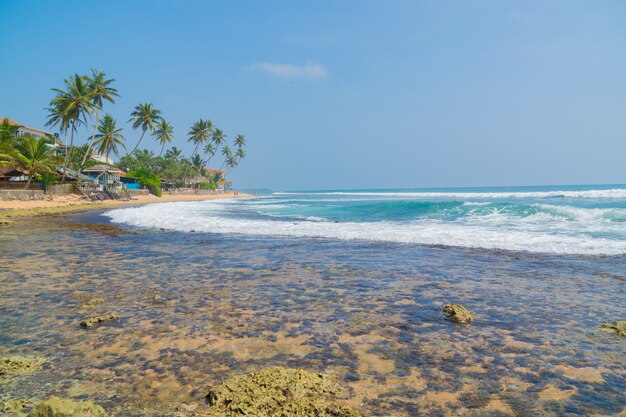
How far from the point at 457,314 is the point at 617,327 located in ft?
5.70

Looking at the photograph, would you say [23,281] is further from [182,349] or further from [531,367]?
[531,367]

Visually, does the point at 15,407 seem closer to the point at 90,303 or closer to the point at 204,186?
the point at 90,303

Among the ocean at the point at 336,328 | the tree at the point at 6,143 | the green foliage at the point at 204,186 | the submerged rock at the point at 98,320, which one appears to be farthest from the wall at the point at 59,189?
the green foliage at the point at 204,186

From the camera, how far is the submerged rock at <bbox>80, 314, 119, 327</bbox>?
14.4 ft

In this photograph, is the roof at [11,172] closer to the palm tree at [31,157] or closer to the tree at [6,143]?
the palm tree at [31,157]

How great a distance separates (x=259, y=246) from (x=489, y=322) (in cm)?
774

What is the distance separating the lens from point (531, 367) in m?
3.39

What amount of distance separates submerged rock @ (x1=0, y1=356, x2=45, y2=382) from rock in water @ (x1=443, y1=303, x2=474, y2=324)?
4.37 meters

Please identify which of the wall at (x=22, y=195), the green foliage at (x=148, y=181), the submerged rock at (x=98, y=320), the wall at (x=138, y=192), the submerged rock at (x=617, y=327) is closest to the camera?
the submerged rock at (x=617, y=327)

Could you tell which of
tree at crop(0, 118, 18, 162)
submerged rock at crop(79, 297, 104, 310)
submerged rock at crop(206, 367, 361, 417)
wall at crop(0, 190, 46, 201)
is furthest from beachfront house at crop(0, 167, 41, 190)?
submerged rock at crop(206, 367, 361, 417)

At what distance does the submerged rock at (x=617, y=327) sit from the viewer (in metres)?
4.21

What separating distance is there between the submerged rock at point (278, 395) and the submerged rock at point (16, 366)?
5.54 ft

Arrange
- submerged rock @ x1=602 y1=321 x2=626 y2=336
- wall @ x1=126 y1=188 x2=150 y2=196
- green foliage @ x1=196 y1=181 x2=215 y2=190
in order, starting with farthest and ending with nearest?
green foliage @ x1=196 y1=181 x2=215 y2=190 → wall @ x1=126 y1=188 x2=150 y2=196 → submerged rock @ x1=602 y1=321 x2=626 y2=336

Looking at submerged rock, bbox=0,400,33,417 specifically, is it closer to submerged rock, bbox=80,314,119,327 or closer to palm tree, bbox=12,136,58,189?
submerged rock, bbox=80,314,119,327
